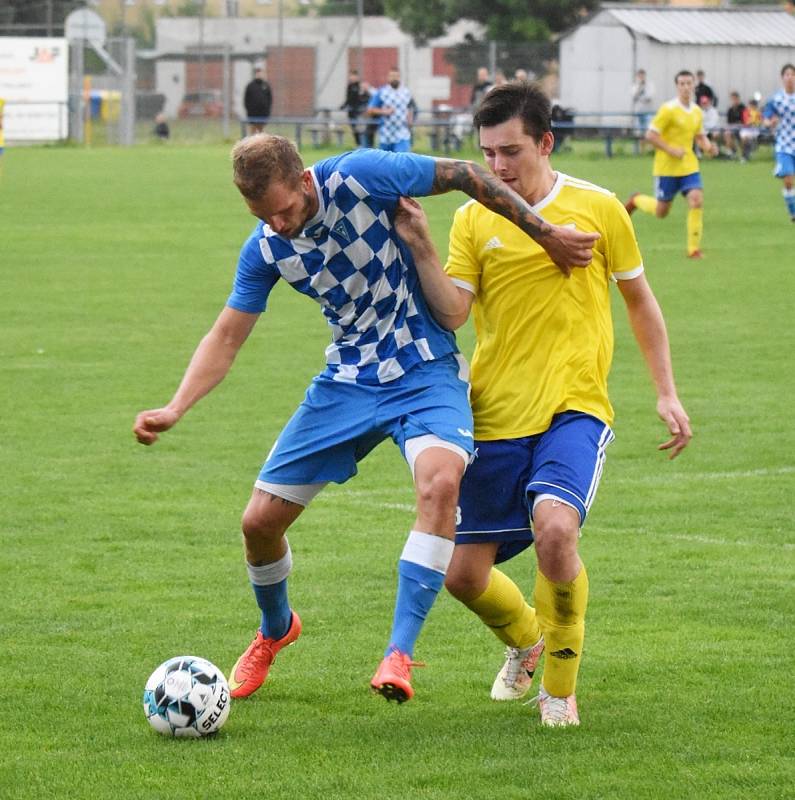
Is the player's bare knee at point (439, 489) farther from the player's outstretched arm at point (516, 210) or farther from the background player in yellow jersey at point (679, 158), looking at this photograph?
the background player in yellow jersey at point (679, 158)

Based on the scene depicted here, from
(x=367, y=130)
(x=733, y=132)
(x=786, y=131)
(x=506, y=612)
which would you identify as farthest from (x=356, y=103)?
(x=506, y=612)

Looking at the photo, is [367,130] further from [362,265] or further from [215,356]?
[362,265]

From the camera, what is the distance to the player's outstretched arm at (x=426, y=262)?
495 cm

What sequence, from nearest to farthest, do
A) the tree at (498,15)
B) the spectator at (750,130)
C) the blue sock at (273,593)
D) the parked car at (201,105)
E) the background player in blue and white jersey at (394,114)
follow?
the blue sock at (273,593), the background player in blue and white jersey at (394,114), the spectator at (750,130), the parked car at (201,105), the tree at (498,15)

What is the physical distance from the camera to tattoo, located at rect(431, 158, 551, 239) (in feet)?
15.7

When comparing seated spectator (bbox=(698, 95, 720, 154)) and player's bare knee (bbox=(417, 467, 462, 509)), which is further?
seated spectator (bbox=(698, 95, 720, 154))

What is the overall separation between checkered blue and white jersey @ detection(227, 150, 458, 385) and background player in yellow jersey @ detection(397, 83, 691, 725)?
0.07 metres

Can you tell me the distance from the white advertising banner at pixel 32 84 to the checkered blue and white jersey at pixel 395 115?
14.0 metres

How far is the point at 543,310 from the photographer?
5.03 metres

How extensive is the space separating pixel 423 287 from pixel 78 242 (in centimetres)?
1591

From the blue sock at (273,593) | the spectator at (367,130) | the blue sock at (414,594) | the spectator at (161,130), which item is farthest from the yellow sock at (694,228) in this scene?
the spectator at (161,130)

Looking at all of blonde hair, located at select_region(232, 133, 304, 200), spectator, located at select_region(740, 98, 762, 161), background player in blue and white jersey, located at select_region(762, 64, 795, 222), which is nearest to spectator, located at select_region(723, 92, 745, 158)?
spectator, located at select_region(740, 98, 762, 161)

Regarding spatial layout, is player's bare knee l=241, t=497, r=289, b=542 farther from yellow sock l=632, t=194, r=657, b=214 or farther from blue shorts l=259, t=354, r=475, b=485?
yellow sock l=632, t=194, r=657, b=214

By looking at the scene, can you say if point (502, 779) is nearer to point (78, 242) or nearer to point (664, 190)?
point (664, 190)
